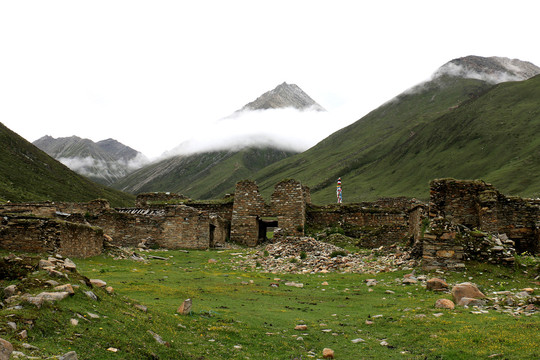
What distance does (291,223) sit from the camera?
3156cm

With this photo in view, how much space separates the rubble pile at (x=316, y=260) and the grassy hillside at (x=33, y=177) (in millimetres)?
95712

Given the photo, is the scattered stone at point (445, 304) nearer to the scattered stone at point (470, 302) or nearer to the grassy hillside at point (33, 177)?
the scattered stone at point (470, 302)

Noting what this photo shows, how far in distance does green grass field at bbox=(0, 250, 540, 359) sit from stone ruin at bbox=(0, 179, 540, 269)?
66.8 inches

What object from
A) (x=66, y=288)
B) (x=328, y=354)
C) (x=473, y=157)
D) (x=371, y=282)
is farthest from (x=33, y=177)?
(x=473, y=157)

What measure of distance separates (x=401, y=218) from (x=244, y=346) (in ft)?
86.8

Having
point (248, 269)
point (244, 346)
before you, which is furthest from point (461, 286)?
point (248, 269)

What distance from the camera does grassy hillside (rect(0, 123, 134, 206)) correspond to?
365 feet

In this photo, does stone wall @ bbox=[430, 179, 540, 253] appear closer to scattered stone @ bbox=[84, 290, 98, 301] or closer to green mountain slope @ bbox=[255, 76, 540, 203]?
scattered stone @ bbox=[84, 290, 98, 301]

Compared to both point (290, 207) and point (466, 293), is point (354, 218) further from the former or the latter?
point (466, 293)

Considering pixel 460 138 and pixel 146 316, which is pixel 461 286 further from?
pixel 460 138

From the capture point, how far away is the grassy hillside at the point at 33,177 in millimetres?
111312

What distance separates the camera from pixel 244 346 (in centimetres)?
796

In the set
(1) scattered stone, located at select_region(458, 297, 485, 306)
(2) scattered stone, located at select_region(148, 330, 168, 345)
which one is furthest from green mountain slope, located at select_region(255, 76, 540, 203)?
(2) scattered stone, located at select_region(148, 330, 168, 345)

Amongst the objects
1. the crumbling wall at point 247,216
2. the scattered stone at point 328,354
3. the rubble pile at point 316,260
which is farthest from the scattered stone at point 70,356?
the crumbling wall at point 247,216
